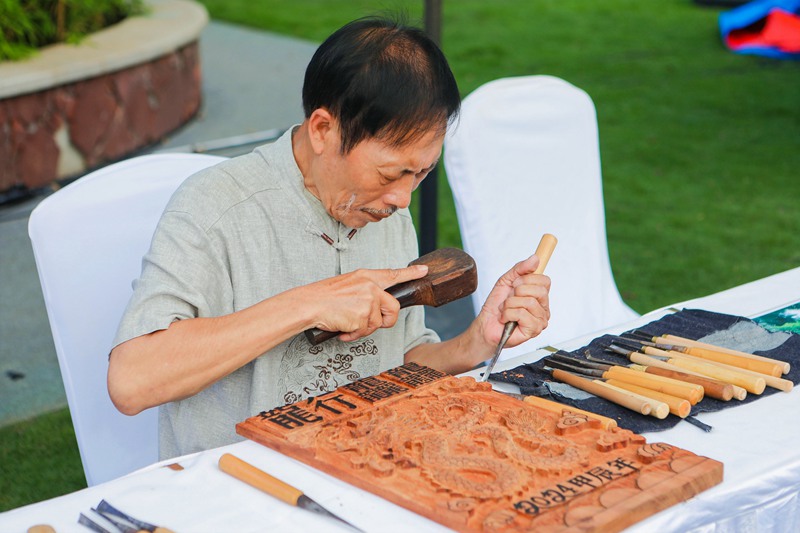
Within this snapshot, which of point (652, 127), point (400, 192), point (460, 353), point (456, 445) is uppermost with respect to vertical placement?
point (400, 192)

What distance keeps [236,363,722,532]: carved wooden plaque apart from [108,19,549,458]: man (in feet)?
0.52

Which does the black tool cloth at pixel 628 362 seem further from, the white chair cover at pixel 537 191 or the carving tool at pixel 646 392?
the white chair cover at pixel 537 191

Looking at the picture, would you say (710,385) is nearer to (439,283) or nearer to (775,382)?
(775,382)

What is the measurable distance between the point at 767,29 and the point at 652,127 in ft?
5.43

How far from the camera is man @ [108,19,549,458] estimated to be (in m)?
1.51

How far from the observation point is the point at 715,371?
1.61 meters

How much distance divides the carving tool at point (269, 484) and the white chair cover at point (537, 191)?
4.06 feet

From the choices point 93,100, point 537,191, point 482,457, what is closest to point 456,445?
point 482,457

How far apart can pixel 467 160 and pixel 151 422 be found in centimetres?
106

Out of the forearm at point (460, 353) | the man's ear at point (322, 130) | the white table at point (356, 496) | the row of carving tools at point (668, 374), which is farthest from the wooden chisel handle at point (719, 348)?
the man's ear at point (322, 130)

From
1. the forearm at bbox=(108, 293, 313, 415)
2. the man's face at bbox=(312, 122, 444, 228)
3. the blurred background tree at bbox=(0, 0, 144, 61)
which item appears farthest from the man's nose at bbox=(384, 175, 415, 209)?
the blurred background tree at bbox=(0, 0, 144, 61)

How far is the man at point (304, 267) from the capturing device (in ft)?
4.97

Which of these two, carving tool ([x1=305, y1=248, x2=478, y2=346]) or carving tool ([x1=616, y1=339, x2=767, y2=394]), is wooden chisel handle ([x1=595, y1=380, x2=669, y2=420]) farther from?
carving tool ([x1=305, y1=248, x2=478, y2=346])

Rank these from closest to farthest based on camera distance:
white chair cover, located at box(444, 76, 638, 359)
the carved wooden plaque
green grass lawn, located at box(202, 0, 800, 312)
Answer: the carved wooden plaque → white chair cover, located at box(444, 76, 638, 359) → green grass lawn, located at box(202, 0, 800, 312)
